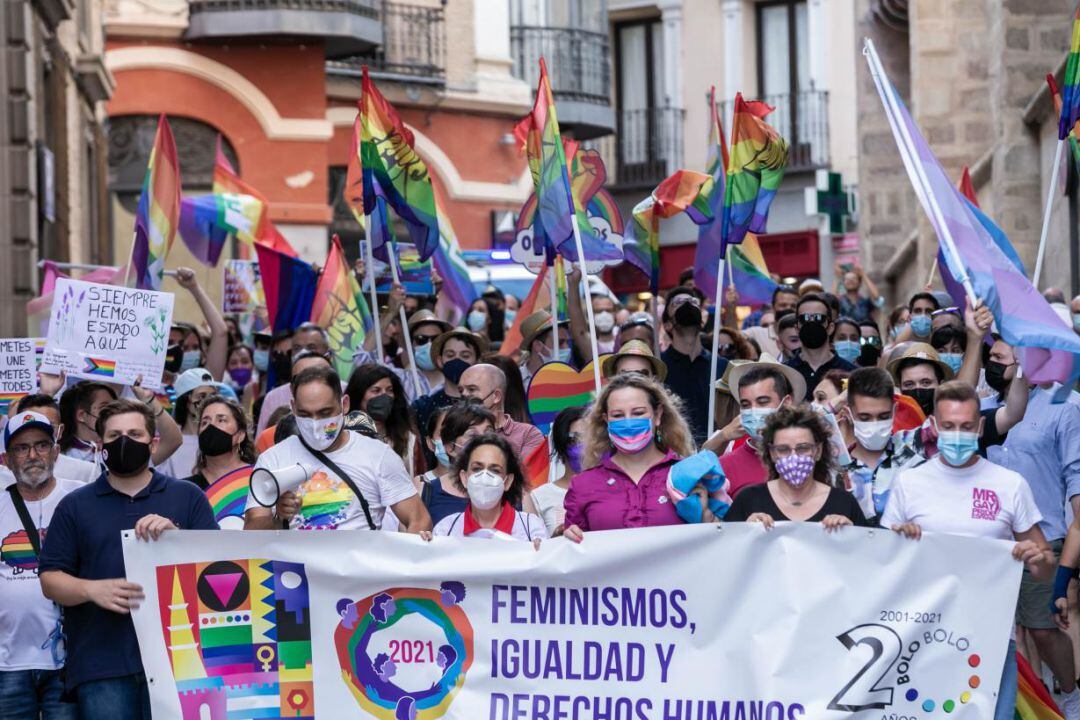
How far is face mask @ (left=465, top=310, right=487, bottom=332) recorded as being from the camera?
648 inches

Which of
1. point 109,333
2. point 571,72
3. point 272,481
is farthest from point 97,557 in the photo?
point 571,72

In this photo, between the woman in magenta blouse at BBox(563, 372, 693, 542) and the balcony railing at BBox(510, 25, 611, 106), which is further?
the balcony railing at BBox(510, 25, 611, 106)

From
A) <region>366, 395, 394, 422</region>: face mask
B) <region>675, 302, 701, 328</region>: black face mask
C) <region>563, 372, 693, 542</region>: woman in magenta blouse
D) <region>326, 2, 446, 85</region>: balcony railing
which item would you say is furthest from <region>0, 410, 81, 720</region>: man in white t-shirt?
<region>326, 2, 446, 85</region>: balcony railing

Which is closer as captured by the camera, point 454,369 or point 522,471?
point 522,471

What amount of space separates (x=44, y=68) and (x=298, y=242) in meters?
7.18

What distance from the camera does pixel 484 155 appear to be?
33.6 meters

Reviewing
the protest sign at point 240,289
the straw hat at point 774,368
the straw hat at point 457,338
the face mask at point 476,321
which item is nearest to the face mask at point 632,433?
the straw hat at point 774,368

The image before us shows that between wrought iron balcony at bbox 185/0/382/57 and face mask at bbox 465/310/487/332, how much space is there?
1319 centimetres

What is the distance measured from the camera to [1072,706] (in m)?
10.1

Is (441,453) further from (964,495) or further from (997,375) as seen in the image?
(997,375)

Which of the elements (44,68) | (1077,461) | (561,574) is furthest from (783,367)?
(44,68)

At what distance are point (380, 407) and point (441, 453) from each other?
81 centimetres

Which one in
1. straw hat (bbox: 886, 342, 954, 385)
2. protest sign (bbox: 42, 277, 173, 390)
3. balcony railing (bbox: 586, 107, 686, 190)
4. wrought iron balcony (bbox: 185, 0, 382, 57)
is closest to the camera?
straw hat (bbox: 886, 342, 954, 385)

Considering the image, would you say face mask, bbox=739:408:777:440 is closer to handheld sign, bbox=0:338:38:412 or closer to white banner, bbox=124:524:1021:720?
white banner, bbox=124:524:1021:720
